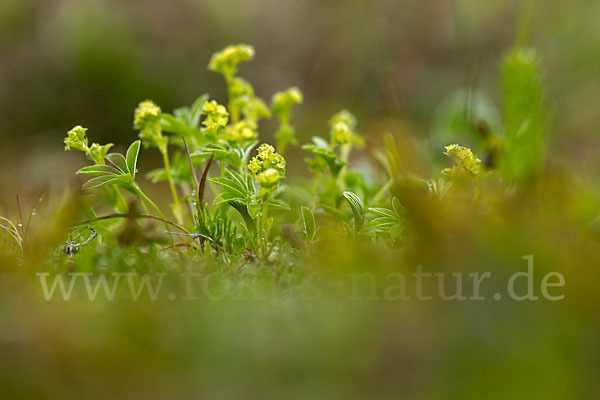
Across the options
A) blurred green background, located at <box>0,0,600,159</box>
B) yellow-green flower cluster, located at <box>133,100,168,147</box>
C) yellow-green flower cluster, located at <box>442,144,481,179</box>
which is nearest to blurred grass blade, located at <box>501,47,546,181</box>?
yellow-green flower cluster, located at <box>442,144,481,179</box>

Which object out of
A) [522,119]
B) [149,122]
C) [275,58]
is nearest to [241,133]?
[149,122]

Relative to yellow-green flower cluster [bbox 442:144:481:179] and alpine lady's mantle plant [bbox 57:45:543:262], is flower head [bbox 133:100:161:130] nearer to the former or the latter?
alpine lady's mantle plant [bbox 57:45:543:262]

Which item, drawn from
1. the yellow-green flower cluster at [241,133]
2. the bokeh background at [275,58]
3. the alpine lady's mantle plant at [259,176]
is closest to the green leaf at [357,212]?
the alpine lady's mantle plant at [259,176]

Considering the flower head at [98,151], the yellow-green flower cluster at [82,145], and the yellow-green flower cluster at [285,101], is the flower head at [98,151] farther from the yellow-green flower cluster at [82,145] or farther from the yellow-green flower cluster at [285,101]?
the yellow-green flower cluster at [285,101]

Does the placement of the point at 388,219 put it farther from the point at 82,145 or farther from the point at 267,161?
the point at 82,145

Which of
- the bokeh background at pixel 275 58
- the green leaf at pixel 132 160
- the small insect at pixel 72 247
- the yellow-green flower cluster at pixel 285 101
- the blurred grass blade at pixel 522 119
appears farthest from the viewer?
the bokeh background at pixel 275 58

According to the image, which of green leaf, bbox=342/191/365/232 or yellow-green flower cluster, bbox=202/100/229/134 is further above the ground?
yellow-green flower cluster, bbox=202/100/229/134

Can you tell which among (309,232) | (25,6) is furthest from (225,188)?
(25,6)
